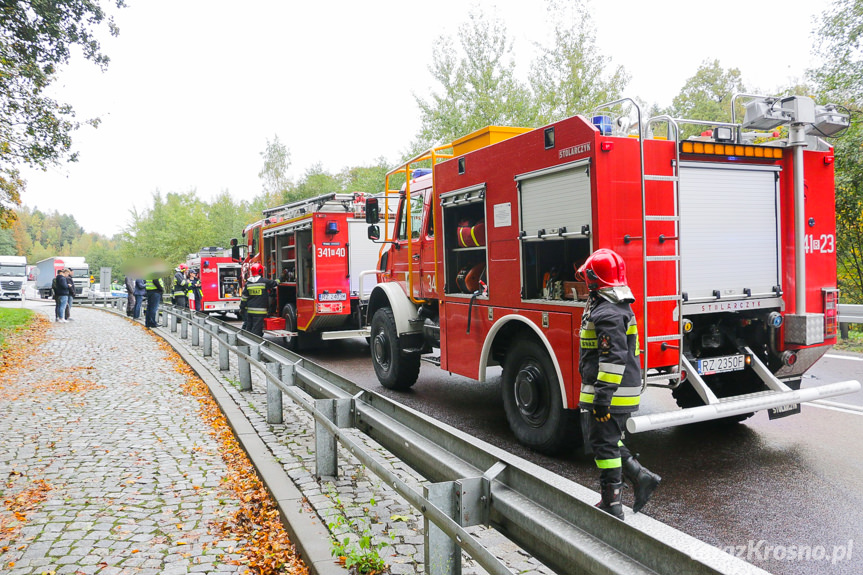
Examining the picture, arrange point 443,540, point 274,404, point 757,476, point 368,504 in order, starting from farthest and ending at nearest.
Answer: point 274,404
point 757,476
point 368,504
point 443,540

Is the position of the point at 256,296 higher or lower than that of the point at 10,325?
higher

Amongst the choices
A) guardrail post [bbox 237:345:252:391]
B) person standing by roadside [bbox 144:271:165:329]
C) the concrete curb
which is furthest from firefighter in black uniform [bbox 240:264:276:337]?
person standing by roadside [bbox 144:271:165:329]

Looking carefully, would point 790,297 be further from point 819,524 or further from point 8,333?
point 8,333

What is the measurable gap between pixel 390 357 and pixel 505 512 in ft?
19.8

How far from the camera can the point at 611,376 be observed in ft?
12.3

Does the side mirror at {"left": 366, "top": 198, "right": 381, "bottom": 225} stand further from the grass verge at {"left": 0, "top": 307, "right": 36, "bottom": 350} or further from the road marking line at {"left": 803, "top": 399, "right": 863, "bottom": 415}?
the grass verge at {"left": 0, "top": 307, "right": 36, "bottom": 350}

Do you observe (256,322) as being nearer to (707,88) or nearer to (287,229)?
(287,229)

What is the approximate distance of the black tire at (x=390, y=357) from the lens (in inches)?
328

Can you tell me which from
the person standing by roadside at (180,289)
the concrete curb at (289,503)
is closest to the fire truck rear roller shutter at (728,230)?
the concrete curb at (289,503)

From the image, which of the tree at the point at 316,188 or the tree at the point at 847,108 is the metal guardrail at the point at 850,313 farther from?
the tree at the point at 316,188

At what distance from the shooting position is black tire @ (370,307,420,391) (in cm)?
833

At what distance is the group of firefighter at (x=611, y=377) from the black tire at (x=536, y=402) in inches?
42.7

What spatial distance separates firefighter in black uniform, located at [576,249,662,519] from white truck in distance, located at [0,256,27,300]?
55.2 metres

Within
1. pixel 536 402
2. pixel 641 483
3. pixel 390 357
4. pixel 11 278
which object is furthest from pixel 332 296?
pixel 11 278
